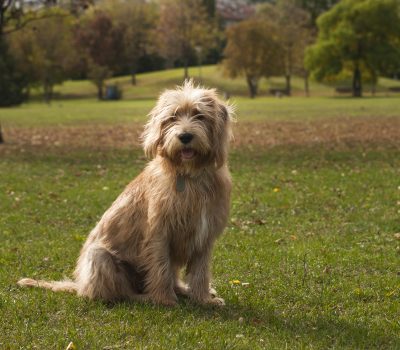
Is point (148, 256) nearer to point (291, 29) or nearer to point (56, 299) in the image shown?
point (56, 299)

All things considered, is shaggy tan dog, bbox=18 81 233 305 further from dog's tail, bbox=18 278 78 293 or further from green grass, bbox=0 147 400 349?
green grass, bbox=0 147 400 349

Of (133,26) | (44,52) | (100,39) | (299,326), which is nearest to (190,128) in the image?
(299,326)

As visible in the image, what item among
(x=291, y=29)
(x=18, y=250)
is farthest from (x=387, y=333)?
(x=291, y=29)

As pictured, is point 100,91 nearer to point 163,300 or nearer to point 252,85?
point 252,85

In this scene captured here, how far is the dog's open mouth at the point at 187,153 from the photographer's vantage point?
537 centimetres

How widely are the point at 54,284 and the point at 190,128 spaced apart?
209 cm

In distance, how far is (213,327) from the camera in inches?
198

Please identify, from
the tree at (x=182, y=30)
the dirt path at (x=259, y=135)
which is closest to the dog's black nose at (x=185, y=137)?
the dirt path at (x=259, y=135)

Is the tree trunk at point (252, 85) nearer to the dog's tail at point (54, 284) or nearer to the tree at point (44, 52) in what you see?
the tree at point (44, 52)

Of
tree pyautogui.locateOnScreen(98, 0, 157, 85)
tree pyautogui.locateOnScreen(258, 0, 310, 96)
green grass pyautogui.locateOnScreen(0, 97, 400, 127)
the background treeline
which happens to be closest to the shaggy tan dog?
green grass pyautogui.locateOnScreen(0, 97, 400, 127)

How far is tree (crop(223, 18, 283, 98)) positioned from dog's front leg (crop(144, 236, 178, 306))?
65.7m

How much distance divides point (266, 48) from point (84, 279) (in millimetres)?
66261

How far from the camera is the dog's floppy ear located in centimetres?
554

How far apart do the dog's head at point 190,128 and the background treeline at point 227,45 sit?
172 ft
